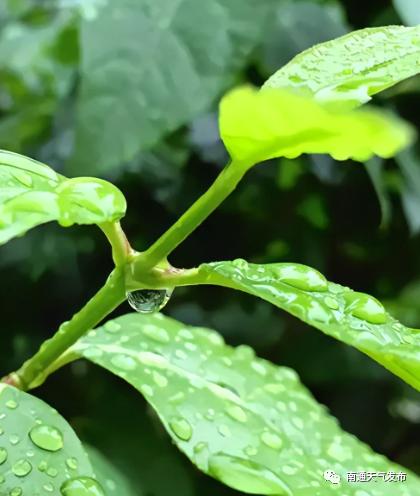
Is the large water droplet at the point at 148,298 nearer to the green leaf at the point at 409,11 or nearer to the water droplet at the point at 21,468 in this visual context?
the water droplet at the point at 21,468

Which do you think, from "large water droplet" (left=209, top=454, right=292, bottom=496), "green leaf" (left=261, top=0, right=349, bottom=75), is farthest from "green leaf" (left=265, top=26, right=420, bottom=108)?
"green leaf" (left=261, top=0, right=349, bottom=75)

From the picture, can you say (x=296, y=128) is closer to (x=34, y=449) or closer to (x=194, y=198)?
(x=34, y=449)

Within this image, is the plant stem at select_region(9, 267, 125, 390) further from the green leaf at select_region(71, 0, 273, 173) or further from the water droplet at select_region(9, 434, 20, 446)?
the green leaf at select_region(71, 0, 273, 173)

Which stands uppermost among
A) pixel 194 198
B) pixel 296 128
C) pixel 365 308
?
pixel 296 128

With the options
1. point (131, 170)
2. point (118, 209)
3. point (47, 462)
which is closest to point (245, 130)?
point (118, 209)

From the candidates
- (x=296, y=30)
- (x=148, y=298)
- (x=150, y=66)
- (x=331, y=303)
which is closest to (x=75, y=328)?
(x=148, y=298)
